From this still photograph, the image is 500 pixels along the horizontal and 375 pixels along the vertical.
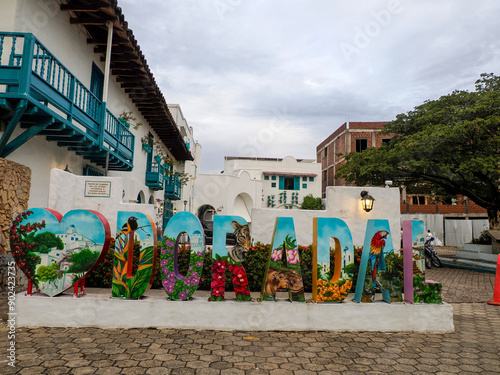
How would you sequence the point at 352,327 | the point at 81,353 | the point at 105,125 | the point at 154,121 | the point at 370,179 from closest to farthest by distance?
1. the point at 81,353
2. the point at 352,327
3. the point at 105,125
4. the point at 154,121
5. the point at 370,179

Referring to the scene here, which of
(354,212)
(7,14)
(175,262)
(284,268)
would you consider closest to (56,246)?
(175,262)

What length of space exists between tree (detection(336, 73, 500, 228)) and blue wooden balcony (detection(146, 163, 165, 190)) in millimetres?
9517

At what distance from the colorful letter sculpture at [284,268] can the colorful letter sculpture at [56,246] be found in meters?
2.56

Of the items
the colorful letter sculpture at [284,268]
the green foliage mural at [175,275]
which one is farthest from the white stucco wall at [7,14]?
the colorful letter sculpture at [284,268]

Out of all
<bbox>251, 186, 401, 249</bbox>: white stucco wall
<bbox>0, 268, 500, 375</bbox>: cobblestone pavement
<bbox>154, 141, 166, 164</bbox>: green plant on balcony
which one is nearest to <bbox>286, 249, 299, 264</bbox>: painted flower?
<bbox>0, 268, 500, 375</bbox>: cobblestone pavement

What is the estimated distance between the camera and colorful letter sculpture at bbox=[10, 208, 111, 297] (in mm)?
4875

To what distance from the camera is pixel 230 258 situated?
5098 millimetres

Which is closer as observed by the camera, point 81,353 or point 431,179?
point 81,353

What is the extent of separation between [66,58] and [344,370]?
9217 millimetres

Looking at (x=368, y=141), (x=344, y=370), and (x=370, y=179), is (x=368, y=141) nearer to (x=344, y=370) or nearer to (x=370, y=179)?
(x=370, y=179)

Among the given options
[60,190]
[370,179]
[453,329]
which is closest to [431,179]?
[370,179]

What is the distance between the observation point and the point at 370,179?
16875mm

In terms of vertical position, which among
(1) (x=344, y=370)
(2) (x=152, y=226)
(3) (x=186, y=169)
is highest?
(3) (x=186, y=169)

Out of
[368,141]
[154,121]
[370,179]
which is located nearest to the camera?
[154,121]
